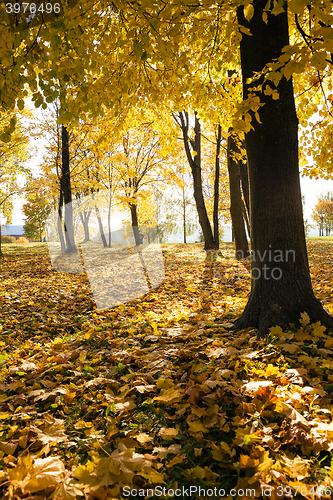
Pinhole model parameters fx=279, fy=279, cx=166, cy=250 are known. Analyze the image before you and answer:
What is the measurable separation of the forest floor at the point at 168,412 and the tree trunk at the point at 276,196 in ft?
0.80

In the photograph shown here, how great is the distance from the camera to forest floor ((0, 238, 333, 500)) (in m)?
1.53

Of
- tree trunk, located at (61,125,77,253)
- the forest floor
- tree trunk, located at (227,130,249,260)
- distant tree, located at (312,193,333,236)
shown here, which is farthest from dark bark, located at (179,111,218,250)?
distant tree, located at (312,193,333,236)

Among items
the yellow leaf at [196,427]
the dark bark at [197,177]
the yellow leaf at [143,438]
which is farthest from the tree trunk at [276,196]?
the dark bark at [197,177]

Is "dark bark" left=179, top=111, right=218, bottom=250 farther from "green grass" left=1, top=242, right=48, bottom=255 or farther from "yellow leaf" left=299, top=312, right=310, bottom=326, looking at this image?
"green grass" left=1, top=242, right=48, bottom=255

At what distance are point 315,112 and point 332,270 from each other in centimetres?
384

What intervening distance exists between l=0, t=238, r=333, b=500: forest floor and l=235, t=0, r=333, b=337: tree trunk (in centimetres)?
24

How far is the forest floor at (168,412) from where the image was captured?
1.53m

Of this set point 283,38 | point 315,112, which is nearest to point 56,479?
point 283,38

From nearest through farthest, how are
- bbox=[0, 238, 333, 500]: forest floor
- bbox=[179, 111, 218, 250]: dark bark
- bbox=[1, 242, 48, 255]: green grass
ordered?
1. bbox=[0, 238, 333, 500]: forest floor
2. bbox=[179, 111, 218, 250]: dark bark
3. bbox=[1, 242, 48, 255]: green grass

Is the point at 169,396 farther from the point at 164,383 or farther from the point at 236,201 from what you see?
the point at 236,201

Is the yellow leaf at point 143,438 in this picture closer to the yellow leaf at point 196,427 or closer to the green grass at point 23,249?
the yellow leaf at point 196,427

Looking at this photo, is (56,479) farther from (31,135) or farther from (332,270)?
(31,135)

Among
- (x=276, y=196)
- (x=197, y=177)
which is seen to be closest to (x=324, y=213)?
(x=197, y=177)

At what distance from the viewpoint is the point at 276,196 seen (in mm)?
3158
